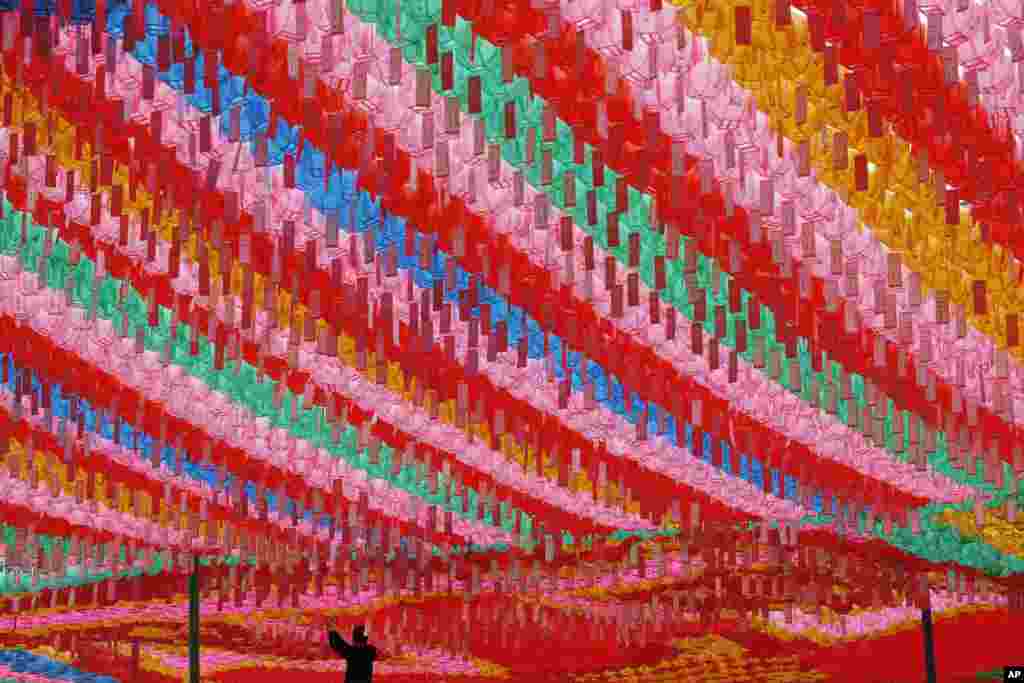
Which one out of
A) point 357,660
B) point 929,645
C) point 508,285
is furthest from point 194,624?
point 508,285

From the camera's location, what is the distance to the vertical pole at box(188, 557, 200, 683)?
40.1ft

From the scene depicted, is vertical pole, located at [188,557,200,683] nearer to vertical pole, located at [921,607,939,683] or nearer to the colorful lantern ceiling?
the colorful lantern ceiling

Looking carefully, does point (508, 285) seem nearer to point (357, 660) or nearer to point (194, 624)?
point (357, 660)

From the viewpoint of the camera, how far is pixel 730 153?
5.16 m

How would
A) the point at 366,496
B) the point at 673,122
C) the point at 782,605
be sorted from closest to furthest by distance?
the point at 673,122 → the point at 366,496 → the point at 782,605

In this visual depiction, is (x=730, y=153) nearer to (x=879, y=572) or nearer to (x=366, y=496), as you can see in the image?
(x=366, y=496)

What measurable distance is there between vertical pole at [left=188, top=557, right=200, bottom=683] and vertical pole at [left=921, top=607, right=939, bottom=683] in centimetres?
689

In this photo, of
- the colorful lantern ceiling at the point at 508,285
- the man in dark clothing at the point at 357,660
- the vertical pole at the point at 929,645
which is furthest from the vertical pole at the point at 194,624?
the vertical pole at the point at 929,645

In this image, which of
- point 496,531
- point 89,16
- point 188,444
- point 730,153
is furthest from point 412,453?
point 89,16

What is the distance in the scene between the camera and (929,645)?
13852 millimetres

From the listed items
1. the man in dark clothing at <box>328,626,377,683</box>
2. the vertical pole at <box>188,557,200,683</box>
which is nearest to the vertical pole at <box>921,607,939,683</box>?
the vertical pole at <box>188,557,200,683</box>

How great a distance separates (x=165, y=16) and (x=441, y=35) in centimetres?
87

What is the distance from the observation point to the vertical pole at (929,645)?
13.7 m

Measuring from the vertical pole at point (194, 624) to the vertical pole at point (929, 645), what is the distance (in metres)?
6.89
